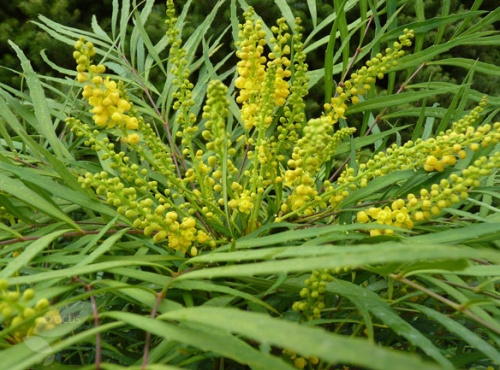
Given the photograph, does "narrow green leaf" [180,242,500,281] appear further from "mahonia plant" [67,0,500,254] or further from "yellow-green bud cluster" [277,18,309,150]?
"yellow-green bud cluster" [277,18,309,150]

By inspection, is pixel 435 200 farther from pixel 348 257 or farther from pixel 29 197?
pixel 29 197

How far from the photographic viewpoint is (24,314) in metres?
0.28

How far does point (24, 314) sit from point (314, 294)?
178 mm

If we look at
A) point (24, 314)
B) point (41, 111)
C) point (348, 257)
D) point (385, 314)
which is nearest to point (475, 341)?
point (385, 314)

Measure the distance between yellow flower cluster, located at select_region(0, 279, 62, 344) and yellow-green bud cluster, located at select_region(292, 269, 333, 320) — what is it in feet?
0.53

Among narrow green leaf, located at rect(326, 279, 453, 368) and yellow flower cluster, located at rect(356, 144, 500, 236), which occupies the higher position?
yellow flower cluster, located at rect(356, 144, 500, 236)

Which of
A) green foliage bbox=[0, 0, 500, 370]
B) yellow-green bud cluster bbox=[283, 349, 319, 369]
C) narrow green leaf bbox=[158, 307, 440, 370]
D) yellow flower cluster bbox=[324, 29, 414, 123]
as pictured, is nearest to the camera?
narrow green leaf bbox=[158, 307, 440, 370]

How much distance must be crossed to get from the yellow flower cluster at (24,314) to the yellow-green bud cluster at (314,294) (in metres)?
0.16

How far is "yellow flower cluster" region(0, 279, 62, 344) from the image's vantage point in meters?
0.27

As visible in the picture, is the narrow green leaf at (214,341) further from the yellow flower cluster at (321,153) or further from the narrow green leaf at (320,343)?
the yellow flower cluster at (321,153)

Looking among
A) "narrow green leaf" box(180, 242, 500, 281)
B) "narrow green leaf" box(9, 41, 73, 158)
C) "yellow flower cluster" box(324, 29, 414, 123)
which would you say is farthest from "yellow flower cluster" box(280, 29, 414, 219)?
"narrow green leaf" box(9, 41, 73, 158)

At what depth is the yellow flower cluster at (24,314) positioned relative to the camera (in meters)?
0.27

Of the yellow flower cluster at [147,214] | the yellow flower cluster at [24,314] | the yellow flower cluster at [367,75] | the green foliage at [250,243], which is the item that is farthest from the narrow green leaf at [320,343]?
the yellow flower cluster at [367,75]

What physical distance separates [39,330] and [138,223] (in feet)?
0.37
